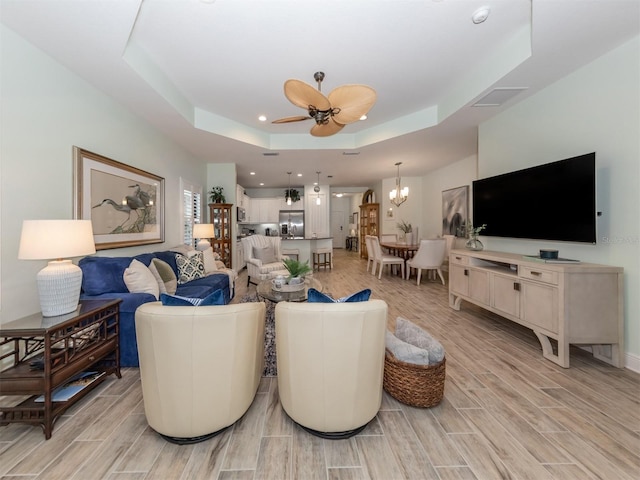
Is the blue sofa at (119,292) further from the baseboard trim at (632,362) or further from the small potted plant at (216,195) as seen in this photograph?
the baseboard trim at (632,362)

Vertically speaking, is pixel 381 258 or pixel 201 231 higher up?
pixel 201 231

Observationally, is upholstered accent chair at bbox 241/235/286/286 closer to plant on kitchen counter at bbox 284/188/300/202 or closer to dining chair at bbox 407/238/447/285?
dining chair at bbox 407/238/447/285

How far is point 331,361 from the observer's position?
55.7 inches

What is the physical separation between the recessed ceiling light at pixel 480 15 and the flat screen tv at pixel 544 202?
5.06 feet

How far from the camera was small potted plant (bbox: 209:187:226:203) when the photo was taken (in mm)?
5723

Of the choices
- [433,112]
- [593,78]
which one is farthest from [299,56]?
[593,78]

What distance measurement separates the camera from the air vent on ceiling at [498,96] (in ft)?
9.58

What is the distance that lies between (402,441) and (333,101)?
2.64 meters

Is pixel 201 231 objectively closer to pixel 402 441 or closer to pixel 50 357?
pixel 50 357

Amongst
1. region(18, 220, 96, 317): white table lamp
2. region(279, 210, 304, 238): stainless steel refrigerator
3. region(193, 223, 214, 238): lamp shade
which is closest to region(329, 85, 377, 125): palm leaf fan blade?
region(18, 220, 96, 317): white table lamp

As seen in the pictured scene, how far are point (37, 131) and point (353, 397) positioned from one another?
10.6 ft

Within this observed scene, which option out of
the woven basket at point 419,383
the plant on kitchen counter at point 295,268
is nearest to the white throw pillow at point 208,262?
the plant on kitchen counter at point 295,268

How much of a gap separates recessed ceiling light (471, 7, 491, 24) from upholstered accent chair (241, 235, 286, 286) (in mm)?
4108

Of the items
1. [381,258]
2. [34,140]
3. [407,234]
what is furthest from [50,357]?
[407,234]
